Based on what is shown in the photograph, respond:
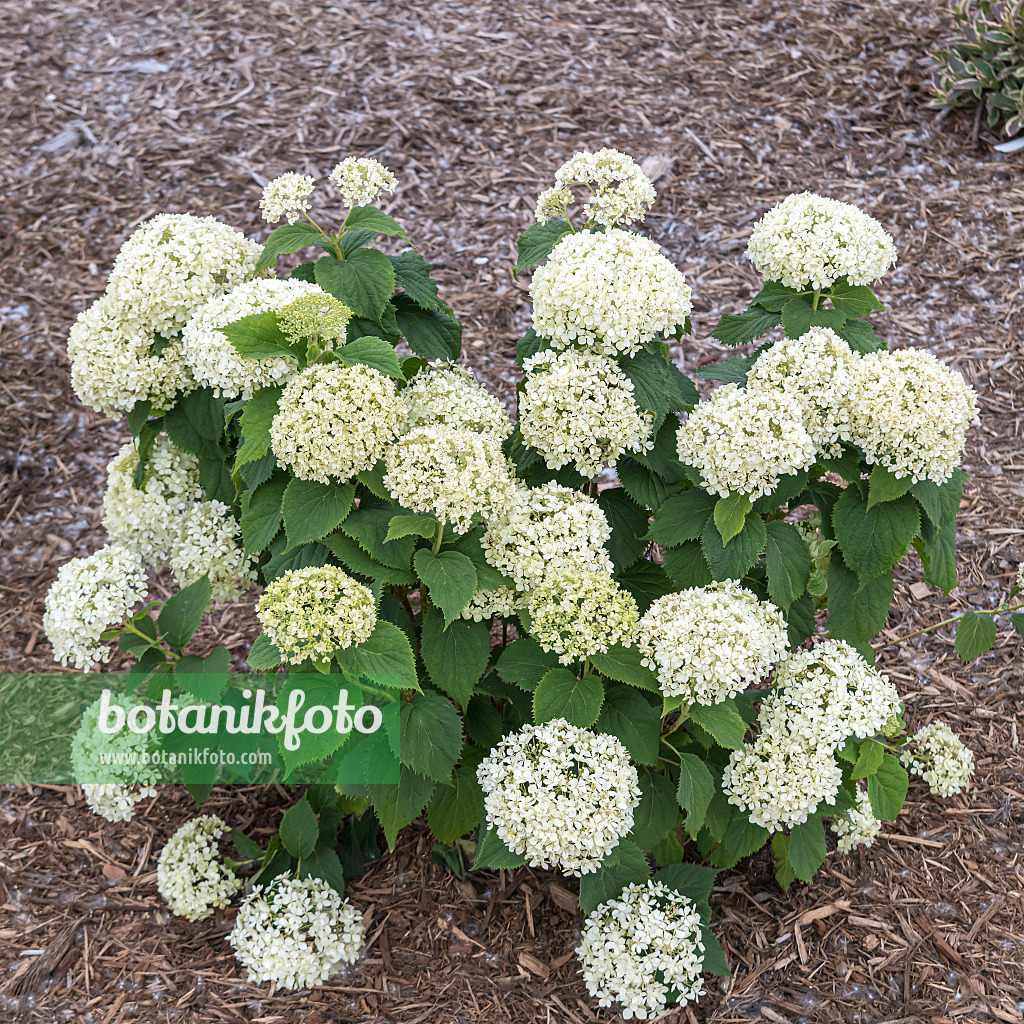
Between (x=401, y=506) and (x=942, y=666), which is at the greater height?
(x=401, y=506)

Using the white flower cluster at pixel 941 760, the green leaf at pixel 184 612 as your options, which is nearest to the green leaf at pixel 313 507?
the green leaf at pixel 184 612

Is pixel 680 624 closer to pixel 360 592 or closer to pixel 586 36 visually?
pixel 360 592

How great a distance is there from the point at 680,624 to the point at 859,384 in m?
0.87

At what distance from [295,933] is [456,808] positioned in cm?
77

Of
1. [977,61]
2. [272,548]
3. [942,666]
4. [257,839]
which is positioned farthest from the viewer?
[977,61]

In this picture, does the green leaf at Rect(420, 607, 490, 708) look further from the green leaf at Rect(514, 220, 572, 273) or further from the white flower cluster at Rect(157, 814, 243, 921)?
the white flower cluster at Rect(157, 814, 243, 921)

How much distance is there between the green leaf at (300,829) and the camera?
3.65 meters

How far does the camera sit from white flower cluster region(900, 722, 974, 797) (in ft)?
13.1

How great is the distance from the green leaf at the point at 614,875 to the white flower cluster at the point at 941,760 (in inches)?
55.6

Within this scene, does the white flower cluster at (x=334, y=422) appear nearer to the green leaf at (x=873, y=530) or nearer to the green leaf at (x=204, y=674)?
the green leaf at (x=204, y=674)

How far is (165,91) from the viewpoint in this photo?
8.10 m

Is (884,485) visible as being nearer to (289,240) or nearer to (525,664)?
(525,664)

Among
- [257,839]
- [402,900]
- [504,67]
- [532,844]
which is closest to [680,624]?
[532,844]

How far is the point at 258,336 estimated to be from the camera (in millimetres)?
2951
